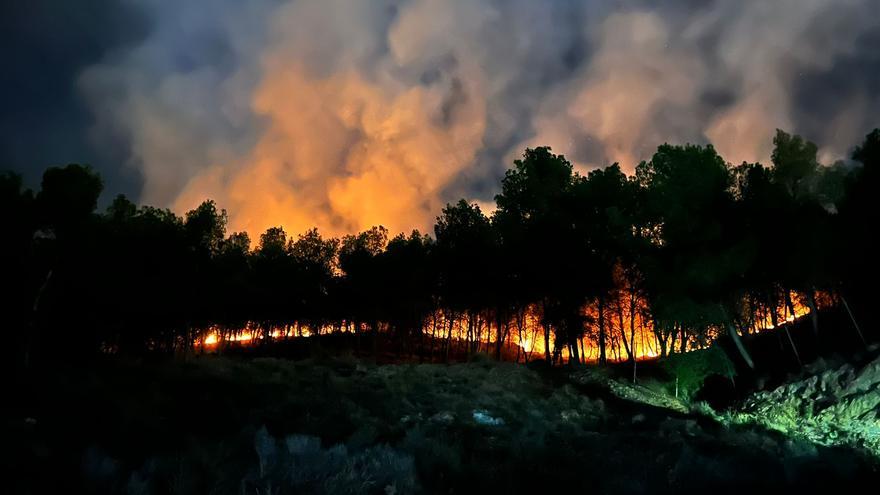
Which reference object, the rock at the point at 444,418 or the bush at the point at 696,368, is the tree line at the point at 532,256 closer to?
the bush at the point at 696,368

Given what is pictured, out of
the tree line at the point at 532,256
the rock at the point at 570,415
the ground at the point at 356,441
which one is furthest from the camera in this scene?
the tree line at the point at 532,256

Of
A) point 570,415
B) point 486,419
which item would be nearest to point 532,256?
point 570,415

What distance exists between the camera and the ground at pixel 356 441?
267 inches

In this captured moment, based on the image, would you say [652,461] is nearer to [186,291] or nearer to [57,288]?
[57,288]

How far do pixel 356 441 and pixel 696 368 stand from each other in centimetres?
1949

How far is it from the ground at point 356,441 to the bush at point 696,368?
4.22 metres

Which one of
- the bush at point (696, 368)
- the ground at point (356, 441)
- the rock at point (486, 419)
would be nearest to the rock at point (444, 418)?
the ground at point (356, 441)

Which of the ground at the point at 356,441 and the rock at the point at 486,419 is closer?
the ground at the point at 356,441

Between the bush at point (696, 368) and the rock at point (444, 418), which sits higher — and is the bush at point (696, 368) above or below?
above

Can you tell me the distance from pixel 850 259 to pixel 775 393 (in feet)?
25.4

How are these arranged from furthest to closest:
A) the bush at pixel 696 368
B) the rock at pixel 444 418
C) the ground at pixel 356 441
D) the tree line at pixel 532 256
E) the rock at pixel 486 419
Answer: the bush at pixel 696 368 < the tree line at pixel 532 256 < the rock at pixel 486 419 < the rock at pixel 444 418 < the ground at pixel 356 441

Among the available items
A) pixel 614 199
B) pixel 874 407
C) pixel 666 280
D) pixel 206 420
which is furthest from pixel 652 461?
pixel 614 199

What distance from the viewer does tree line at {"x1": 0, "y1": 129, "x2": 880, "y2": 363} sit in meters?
18.7

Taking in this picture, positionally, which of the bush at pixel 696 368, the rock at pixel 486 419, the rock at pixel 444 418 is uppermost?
the bush at pixel 696 368
